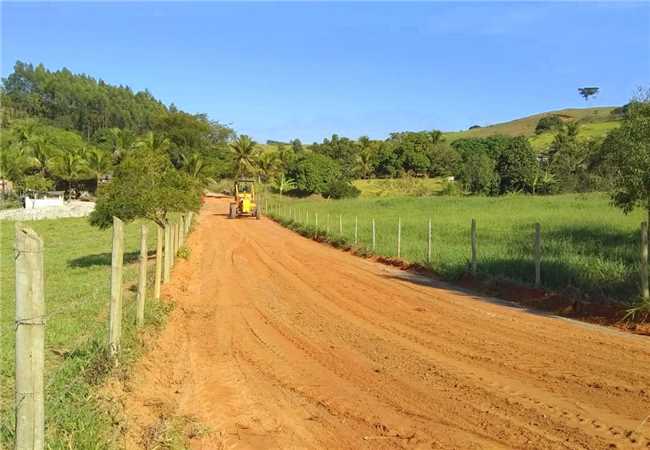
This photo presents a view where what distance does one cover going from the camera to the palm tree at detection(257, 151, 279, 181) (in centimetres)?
8950

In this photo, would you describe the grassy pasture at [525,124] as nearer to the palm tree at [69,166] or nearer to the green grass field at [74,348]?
the palm tree at [69,166]

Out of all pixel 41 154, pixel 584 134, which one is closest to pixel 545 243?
pixel 41 154

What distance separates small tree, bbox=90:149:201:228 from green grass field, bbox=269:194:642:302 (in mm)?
7670

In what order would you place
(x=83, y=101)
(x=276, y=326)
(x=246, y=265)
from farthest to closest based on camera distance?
(x=83, y=101) → (x=246, y=265) → (x=276, y=326)

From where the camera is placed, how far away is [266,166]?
89562mm

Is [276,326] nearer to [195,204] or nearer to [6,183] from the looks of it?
[195,204]

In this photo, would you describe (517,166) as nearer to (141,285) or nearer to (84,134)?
(141,285)

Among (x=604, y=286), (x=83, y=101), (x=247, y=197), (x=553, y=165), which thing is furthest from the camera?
(x=83, y=101)

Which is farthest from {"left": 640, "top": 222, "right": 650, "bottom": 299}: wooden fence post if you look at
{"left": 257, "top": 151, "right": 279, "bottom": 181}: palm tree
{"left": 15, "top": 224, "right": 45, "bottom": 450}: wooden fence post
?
{"left": 257, "top": 151, "right": 279, "bottom": 181}: palm tree

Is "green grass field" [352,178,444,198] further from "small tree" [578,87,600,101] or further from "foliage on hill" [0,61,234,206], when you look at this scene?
"small tree" [578,87,600,101]

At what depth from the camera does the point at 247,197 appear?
50156 mm

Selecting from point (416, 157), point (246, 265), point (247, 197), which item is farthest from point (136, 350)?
point (416, 157)

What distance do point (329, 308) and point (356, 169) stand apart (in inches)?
3276

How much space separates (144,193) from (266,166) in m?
69.5
